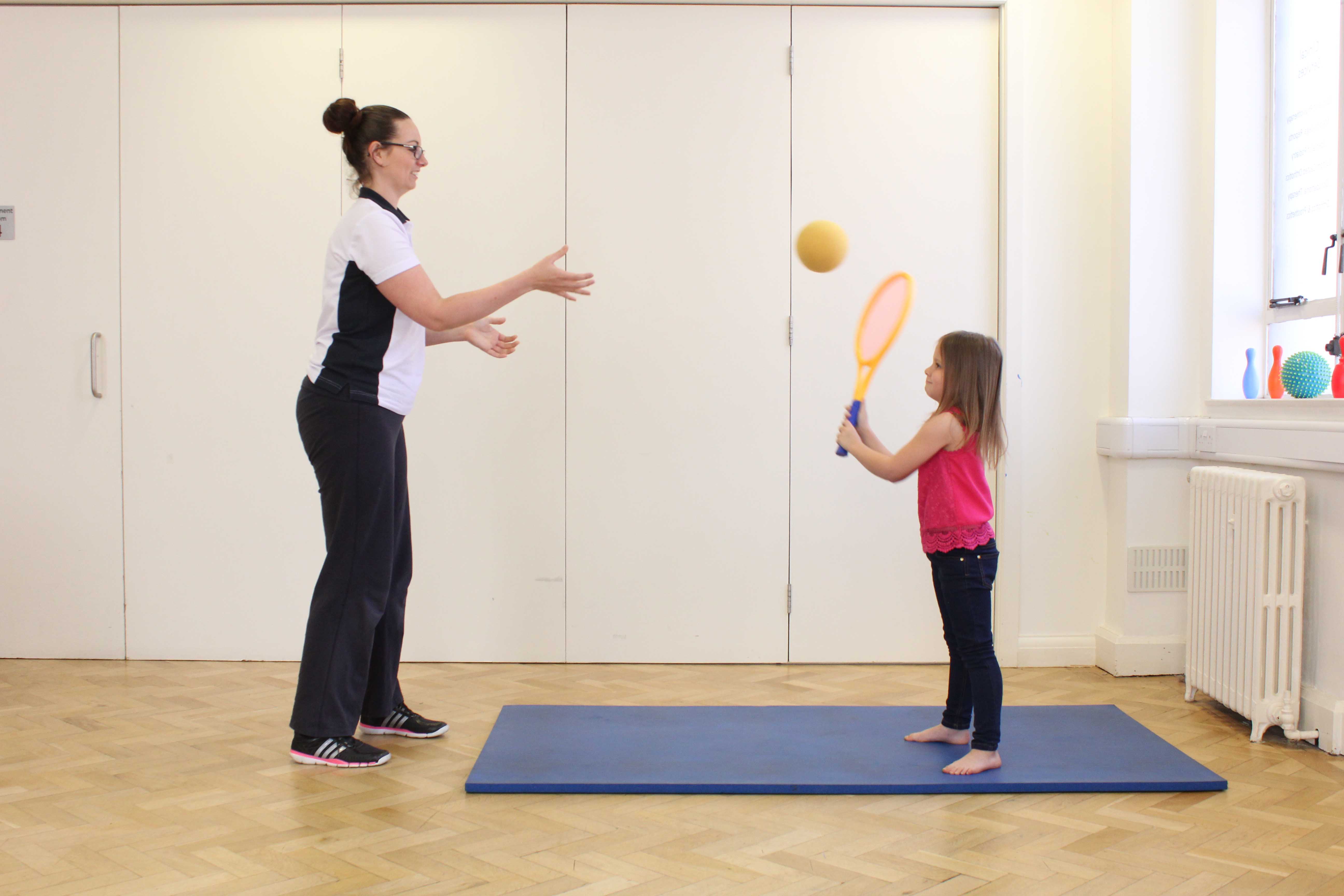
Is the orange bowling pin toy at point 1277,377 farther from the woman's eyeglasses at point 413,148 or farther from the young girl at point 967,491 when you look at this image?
the woman's eyeglasses at point 413,148

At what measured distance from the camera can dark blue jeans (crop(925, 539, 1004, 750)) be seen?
2.29m

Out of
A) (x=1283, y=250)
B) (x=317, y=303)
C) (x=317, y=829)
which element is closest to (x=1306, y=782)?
(x=1283, y=250)

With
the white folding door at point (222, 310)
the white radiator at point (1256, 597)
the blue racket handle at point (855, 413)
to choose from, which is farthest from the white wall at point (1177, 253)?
the white folding door at point (222, 310)

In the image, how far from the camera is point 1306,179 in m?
3.01

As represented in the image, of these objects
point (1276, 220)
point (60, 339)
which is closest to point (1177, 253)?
point (1276, 220)

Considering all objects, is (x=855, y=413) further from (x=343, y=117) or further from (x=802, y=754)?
(x=343, y=117)

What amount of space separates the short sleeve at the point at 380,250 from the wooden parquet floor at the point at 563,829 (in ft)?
3.77

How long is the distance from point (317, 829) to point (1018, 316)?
2.62 m

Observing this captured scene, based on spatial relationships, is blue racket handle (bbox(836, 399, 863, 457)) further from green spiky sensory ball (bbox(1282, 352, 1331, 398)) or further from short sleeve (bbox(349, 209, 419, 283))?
green spiky sensory ball (bbox(1282, 352, 1331, 398))

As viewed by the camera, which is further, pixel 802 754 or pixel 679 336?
pixel 679 336

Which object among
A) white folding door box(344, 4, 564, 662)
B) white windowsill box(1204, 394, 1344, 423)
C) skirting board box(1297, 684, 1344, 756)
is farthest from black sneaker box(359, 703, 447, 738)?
white windowsill box(1204, 394, 1344, 423)

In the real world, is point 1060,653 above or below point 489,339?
below

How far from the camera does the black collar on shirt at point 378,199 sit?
2.43 m

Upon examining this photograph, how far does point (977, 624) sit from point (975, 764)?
1.01ft
